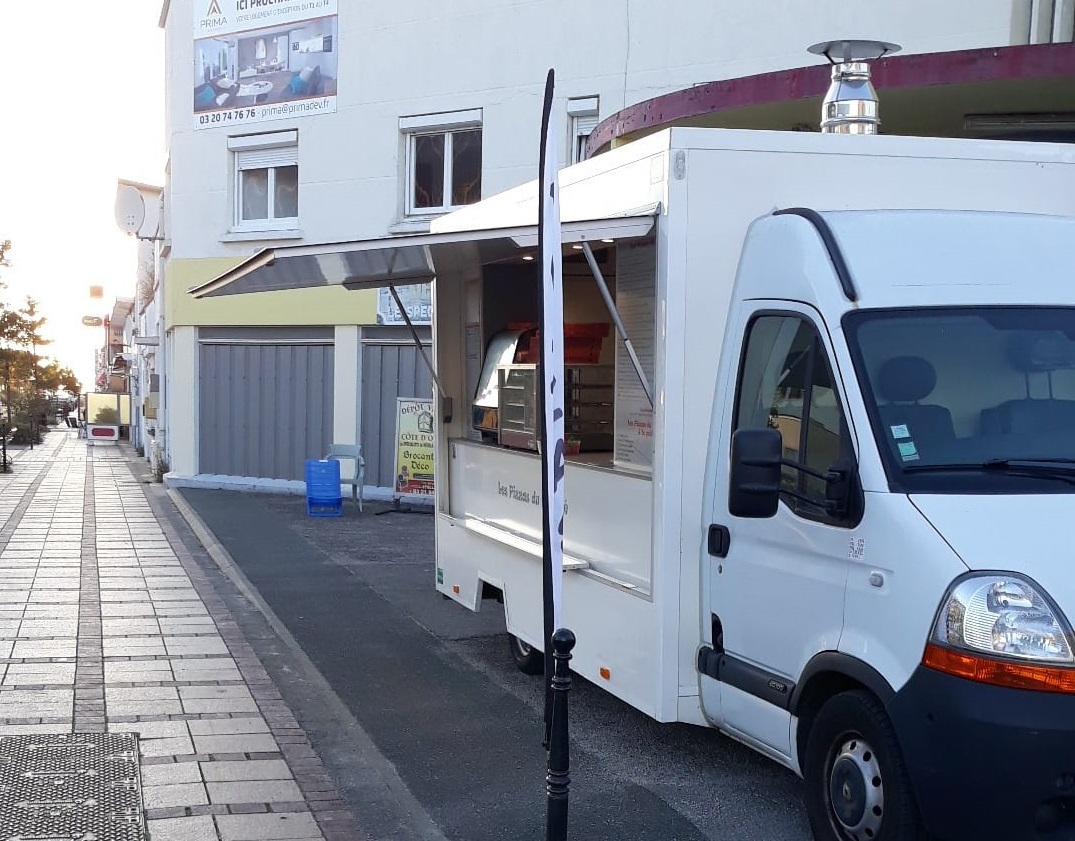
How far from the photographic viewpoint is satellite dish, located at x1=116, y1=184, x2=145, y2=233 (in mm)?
24719

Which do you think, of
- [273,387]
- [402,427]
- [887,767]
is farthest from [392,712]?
[273,387]

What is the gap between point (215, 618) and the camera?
9555 mm

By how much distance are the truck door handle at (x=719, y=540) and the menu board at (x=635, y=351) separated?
46 cm

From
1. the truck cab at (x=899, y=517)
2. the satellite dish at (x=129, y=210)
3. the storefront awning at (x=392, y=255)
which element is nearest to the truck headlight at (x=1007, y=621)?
the truck cab at (x=899, y=517)

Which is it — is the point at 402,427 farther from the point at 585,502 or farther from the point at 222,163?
the point at 585,502

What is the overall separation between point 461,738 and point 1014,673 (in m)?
3.48

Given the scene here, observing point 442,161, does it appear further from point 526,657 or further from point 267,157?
point 526,657

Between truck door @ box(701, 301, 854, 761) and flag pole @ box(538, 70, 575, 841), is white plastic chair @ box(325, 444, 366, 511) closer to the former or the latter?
truck door @ box(701, 301, 854, 761)

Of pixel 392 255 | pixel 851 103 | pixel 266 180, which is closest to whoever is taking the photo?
pixel 851 103

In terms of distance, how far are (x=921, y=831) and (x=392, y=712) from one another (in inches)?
145

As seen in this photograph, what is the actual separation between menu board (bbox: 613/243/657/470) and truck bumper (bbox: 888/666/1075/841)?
6.50ft

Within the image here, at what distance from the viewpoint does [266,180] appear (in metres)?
20.0

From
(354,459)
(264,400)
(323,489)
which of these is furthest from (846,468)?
(264,400)

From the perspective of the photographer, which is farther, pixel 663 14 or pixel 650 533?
pixel 663 14
